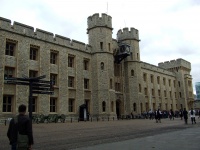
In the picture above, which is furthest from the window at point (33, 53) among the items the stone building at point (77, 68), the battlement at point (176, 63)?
the battlement at point (176, 63)

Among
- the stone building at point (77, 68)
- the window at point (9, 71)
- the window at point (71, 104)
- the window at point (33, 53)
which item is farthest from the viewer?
the window at point (71, 104)

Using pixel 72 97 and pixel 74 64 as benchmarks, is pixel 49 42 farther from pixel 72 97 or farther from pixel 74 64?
pixel 72 97

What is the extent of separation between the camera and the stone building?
84.9ft

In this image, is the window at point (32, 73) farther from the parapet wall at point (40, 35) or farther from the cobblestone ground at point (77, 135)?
the cobblestone ground at point (77, 135)

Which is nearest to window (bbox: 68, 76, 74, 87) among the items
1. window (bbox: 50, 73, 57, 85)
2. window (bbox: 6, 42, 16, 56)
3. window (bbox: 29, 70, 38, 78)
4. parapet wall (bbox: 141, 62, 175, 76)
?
window (bbox: 50, 73, 57, 85)

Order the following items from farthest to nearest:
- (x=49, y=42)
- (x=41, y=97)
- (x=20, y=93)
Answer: (x=49, y=42) → (x=41, y=97) → (x=20, y=93)

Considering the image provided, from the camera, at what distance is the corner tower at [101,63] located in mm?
33531

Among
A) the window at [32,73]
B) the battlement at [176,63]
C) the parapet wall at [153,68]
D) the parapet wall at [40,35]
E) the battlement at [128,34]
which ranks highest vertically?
the battlement at [128,34]

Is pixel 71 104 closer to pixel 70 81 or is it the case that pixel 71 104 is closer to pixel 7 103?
pixel 70 81

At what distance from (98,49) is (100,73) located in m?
3.64

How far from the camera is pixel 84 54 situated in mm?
34500

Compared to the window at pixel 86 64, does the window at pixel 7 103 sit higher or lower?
lower

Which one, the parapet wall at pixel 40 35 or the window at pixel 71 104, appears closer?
the parapet wall at pixel 40 35

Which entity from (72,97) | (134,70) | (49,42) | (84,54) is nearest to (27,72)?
(49,42)
